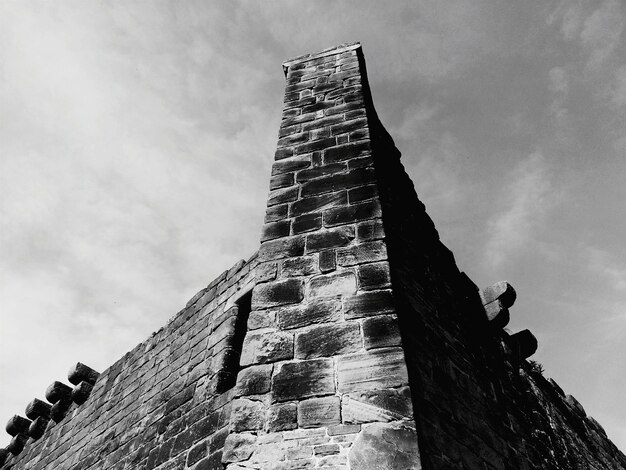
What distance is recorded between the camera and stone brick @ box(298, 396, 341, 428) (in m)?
2.01

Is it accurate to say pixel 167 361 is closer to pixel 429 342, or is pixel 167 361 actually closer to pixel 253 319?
pixel 253 319

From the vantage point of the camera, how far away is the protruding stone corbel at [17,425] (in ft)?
26.3

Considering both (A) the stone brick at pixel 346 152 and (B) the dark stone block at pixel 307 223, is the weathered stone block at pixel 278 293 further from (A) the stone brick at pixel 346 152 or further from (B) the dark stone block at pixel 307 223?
(A) the stone brick at pixel 346 152

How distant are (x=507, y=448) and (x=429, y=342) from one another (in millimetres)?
911

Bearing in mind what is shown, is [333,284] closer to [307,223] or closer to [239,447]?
[307,223]

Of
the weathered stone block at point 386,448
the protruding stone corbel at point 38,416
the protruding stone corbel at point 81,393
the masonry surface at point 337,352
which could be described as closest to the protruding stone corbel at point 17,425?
the protruding stone corbel at point 38,416

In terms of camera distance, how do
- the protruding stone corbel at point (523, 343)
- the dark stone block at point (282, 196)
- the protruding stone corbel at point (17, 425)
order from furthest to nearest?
1. the protruding stone corbel at point (17, 425)
2. the protruding stone corbel at point (523, 343)
3. the dark stone block at point (282, 196)

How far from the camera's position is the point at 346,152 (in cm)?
331

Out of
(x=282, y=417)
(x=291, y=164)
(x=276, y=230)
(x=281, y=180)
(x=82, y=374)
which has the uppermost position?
(x=82, y=374)

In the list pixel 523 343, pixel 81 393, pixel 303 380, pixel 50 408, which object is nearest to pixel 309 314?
pixel 303 380

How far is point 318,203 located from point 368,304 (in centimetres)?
87

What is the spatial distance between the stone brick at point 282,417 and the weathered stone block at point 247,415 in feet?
0.14

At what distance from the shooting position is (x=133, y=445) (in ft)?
13.9

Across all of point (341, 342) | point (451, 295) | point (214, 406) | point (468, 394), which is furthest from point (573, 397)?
point (341, 342)
